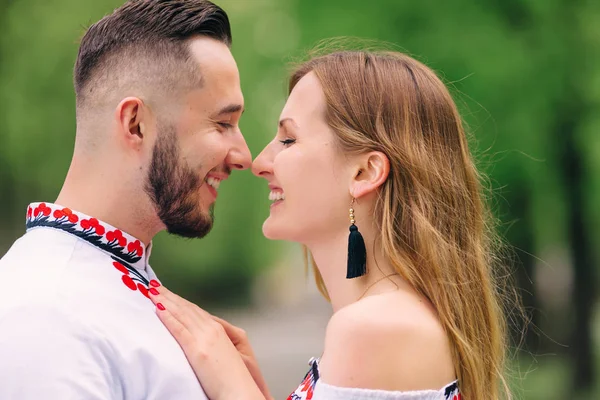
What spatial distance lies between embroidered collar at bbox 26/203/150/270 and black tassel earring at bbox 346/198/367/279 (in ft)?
2.36

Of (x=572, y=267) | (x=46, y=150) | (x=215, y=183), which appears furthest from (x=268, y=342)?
(x=215, y=183)

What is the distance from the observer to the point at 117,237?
2.57 meters

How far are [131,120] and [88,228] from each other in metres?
0.39

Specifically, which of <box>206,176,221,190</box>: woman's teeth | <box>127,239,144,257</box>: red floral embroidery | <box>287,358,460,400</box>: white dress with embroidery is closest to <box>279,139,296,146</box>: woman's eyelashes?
<box>206,176,221,190</box>: woman's teeth

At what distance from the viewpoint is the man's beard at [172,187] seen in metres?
2.67

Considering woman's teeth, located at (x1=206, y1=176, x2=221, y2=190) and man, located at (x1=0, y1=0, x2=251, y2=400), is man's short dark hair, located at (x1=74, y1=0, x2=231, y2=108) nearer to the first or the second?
man, located at (x1=0, y1=0, x2=251, y2=400)

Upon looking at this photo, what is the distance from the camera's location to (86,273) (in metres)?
2.40

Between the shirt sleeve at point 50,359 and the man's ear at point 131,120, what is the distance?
0.67 metres

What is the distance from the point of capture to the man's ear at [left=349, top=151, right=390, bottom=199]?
2.48 meters

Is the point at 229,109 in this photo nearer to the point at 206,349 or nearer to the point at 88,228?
the point at 88,228

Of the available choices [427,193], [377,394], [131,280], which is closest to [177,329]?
[131,280]

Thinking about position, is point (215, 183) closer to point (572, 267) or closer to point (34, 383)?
point (34, 383)

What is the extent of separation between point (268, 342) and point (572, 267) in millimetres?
7118

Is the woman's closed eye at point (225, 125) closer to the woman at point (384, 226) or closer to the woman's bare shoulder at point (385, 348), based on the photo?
the woman at point (384, 226)
